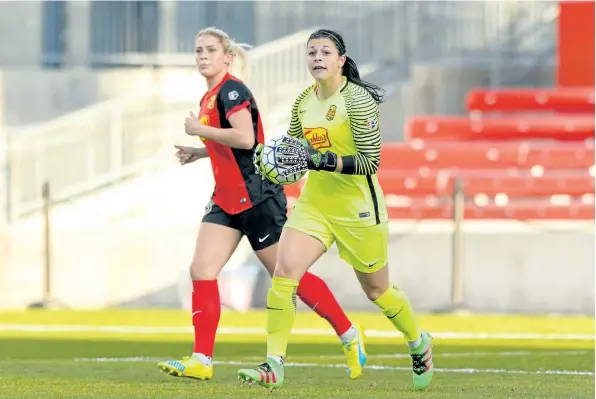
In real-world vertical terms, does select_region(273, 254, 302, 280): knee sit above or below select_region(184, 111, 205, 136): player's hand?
below

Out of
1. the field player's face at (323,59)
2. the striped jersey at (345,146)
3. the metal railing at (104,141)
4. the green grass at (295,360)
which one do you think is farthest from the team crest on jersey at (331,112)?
the metal railing at (104,141)

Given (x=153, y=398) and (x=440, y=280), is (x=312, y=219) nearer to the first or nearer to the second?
(x=153, y=398)

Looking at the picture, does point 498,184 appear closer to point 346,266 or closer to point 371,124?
point 346,266

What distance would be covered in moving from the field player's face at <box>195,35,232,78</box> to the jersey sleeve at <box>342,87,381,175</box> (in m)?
1.13

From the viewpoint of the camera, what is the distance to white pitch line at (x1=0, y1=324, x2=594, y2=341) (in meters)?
14.9

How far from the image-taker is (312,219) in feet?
29.4

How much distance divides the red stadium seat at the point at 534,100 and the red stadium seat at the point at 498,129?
1.97 ft

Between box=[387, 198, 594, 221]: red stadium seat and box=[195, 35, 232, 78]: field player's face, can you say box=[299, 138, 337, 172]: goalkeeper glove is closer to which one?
box=[195, 35, 232, 78]: field player's face

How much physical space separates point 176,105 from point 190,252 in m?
4.85

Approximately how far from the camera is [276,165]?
870 cm

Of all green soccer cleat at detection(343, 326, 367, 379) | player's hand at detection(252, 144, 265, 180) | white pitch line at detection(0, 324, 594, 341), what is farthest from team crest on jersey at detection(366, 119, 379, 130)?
white pitch line at detection(0, 324, 594, 341)

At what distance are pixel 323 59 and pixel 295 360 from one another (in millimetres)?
3716

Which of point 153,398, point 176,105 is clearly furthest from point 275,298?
point 176,105

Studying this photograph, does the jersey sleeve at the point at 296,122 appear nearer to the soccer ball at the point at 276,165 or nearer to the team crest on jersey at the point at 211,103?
the soccer ball at the point at 276,165
